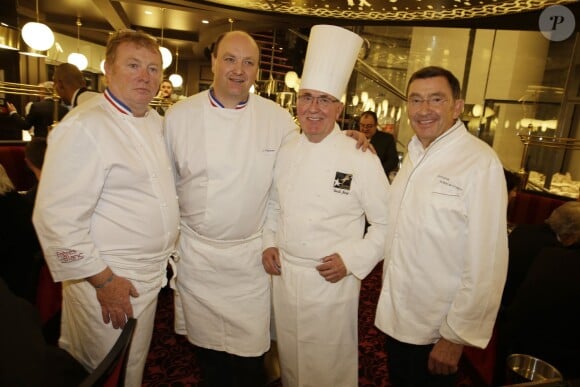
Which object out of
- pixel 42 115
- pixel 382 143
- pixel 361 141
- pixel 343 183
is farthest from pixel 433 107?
pixel 42 115

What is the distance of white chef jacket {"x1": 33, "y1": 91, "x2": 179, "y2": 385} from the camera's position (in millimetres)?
1222

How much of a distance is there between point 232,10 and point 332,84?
5.33 m

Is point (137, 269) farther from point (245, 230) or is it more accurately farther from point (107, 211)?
point (245, 230)

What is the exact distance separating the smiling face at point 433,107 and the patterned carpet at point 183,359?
5.46ft

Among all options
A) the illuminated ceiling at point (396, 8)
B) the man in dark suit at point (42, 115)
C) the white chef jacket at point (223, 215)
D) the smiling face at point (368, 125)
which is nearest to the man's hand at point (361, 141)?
the white chef jacket at point (223, 215)

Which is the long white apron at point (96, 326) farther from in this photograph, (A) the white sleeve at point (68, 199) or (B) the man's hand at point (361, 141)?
(B) the man's hand at point (361, 141)

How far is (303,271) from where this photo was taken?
1.64 metres

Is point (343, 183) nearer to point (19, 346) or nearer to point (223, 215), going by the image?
point (223, 215)

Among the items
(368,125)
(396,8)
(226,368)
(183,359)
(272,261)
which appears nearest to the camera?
(272,261)

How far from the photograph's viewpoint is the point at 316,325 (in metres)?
1.64

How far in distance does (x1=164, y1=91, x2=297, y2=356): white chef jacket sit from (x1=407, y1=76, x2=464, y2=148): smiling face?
2.26 ft

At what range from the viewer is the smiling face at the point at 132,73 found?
136 centimetres

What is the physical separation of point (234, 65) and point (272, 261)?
898 mm

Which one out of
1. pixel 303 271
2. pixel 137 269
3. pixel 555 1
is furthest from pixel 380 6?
pixel 137 269
